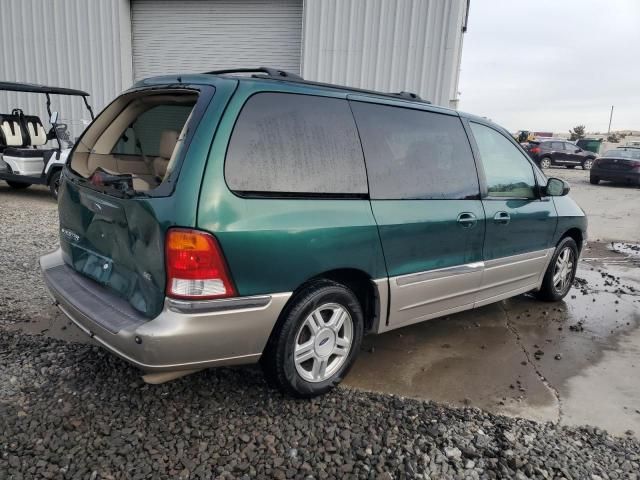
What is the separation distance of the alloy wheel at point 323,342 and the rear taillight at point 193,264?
0.61 metres

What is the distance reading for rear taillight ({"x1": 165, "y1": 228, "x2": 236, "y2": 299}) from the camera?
2.22m

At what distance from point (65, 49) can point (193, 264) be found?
12.0 m

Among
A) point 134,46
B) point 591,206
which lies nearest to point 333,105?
point 134,46

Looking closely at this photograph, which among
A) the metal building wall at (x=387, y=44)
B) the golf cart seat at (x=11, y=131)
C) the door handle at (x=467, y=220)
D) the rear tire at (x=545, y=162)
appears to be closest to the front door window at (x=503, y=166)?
the door handle at (x=467, y=220)


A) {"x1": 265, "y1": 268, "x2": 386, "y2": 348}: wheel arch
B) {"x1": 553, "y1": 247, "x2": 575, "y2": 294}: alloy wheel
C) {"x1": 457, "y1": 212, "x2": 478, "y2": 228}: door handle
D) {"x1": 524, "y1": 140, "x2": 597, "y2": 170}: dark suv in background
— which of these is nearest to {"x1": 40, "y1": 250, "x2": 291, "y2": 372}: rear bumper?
{"x1": 265, "y1": 268, "x2": 386, "y2": 348}: wheel arch

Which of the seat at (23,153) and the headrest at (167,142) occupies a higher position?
the headrest at (167,142)

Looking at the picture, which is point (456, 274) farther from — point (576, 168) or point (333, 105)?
point (576, 168)

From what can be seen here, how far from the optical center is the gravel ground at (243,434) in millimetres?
2262

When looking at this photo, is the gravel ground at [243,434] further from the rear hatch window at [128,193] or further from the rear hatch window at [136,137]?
the rear hatch window at [136,137]

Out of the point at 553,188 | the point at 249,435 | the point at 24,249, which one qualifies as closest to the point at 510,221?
the point at 553,188

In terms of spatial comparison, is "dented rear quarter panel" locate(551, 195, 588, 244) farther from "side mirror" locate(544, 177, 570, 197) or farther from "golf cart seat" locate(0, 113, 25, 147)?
"golf cart seat" locate(0, 113, 25, 147)

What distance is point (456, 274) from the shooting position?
3.40 metres

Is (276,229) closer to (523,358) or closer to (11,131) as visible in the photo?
(523,358)

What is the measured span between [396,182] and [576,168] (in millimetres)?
28822
